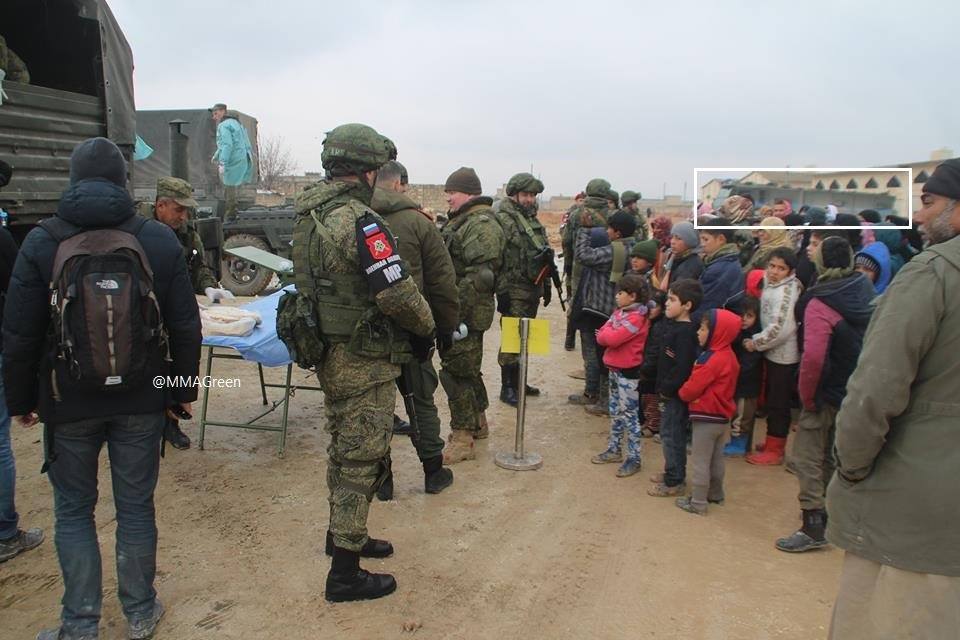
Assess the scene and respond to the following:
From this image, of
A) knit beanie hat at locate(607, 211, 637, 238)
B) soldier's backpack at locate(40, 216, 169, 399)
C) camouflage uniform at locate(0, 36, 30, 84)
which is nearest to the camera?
soldier's backpack at locate(40, 216, 169, 399)

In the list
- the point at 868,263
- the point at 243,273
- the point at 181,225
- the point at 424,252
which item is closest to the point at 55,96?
the point at 181,225

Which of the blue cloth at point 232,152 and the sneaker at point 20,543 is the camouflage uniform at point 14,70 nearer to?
the sneaker at point 20,543

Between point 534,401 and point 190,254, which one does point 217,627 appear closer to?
point 190,254

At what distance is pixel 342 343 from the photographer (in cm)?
310

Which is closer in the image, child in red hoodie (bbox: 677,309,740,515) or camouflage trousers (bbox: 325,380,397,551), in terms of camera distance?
camouflage trousers (bbox: 325,380,397,551)

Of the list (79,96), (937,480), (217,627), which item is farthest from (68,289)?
(79,96)

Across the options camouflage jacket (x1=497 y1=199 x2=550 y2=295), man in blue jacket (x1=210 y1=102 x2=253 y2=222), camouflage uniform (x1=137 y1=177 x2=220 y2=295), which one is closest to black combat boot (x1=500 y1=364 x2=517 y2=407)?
camouflage jacket (x1=497 y1=199 x2=550 y2=295)

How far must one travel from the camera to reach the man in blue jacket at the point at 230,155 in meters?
11.5

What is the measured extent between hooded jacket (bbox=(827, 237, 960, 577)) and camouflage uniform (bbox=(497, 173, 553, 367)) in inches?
141

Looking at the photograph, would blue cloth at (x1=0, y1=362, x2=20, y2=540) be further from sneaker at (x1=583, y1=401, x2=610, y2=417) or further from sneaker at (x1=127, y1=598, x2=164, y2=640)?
sneaker at (x1=583, y1=401, x2=610, y2=417)

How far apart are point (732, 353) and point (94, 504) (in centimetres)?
334

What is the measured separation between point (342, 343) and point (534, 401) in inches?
135

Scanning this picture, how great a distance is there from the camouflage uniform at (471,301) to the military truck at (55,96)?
3077 mm

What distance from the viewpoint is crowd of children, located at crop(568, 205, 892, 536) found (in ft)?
12.4
